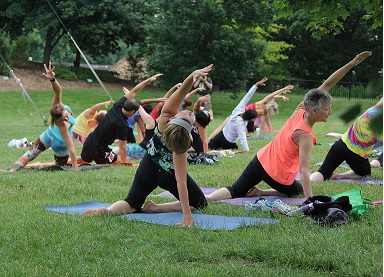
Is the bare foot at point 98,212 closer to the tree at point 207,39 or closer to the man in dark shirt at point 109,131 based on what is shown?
the man in dark shirt at point 109,131

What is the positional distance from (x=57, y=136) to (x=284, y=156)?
15.3 feet

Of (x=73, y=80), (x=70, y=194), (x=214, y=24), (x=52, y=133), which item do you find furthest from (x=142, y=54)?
(x=70, y=194)

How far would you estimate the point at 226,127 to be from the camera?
13.8m

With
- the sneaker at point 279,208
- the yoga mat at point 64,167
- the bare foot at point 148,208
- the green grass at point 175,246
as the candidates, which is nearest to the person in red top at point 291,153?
the sneaker at point 279,208

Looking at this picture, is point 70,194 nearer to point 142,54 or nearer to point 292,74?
point 142,54

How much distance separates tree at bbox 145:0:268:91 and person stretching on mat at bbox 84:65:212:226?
2564 centimetres

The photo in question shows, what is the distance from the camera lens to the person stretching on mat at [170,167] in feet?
18.4

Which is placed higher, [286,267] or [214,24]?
[286,267]

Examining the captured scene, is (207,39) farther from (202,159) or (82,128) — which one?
(202,159)

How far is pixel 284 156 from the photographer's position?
7.06 metres

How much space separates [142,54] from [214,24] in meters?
10.3

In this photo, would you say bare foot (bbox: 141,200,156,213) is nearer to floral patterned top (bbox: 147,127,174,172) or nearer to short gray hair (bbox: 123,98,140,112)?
floral patterned top (bbox: 147,127,174,172)

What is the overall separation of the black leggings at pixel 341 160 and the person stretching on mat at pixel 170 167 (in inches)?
114

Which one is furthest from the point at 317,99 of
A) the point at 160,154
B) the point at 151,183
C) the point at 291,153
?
the point at 151,183
